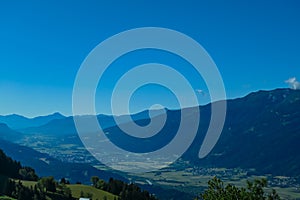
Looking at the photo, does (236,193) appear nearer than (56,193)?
Yes

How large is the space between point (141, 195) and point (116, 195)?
739 cm

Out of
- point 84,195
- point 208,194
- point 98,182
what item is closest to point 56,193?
point 84,195

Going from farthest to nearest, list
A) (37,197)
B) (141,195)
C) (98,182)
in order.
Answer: (98,182)
(141,195)
(37,197)

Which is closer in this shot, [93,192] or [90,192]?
[90,192]

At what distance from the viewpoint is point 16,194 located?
9188 centimetres

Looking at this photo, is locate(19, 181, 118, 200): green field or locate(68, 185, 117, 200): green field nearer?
locate(19, 181, 118, 200): green field

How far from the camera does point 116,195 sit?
394ft

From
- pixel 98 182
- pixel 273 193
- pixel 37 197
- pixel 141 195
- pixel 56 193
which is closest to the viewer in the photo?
pixel 273 193

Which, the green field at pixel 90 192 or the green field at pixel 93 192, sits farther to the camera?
the green field at pixel 93 192

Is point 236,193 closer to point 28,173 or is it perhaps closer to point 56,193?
point 56,193

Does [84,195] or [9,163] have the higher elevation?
[9,163]

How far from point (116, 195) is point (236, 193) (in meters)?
94.7

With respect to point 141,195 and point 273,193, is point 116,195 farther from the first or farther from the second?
point 273,193

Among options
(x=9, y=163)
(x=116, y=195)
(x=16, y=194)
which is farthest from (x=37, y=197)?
(x=9, y=163)
